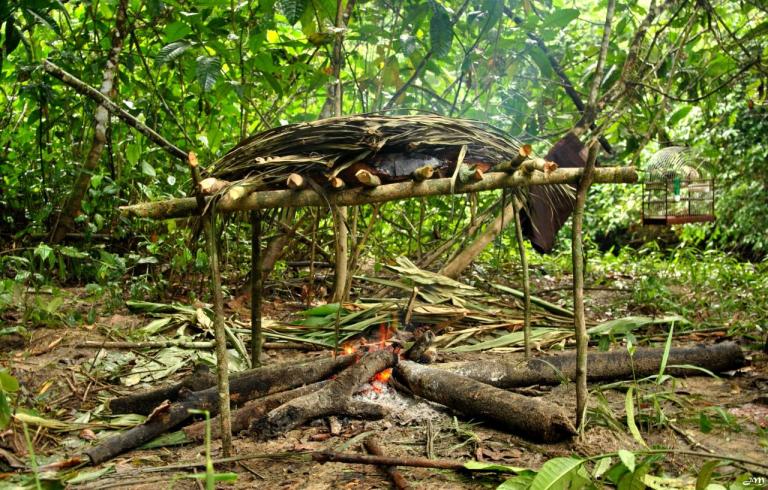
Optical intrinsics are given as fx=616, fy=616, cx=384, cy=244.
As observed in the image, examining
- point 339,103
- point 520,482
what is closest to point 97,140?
point 339,103

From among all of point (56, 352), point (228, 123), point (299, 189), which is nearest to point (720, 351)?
point (299, 189)

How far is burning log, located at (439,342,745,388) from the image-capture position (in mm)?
3652

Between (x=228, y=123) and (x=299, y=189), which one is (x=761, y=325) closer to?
(x=299, y=189)

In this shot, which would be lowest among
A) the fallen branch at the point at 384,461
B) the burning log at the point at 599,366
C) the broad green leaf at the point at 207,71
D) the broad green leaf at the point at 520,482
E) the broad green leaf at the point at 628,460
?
the fallen branch at the point at 384,461

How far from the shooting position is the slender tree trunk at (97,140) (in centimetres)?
494

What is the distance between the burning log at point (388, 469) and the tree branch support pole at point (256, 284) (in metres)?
1.07

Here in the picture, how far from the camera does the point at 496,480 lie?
2.48 m

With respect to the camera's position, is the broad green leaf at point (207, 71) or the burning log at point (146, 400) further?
the broad green leaf at point (207, 71)

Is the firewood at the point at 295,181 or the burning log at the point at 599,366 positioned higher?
the firewood at the point at 295,181

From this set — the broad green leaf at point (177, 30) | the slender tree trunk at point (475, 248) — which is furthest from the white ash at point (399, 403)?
the broad green leaf at point (177, 30)

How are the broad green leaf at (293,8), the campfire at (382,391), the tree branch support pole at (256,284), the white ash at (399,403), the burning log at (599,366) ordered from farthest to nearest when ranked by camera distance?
1. the broad green leaf at (293,8)
2. the burning log at (599,366)
3. the tree branch support pole at (256,284)
4. the white ash at (399,403)
5. the campfire at (382,391)

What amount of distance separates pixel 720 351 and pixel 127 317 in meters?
4.36

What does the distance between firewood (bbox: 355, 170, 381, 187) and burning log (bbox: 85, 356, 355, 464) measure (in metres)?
1.33

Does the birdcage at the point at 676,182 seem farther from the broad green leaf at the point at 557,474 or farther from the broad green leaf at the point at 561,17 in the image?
the broad green leaf at the point at 557,474
